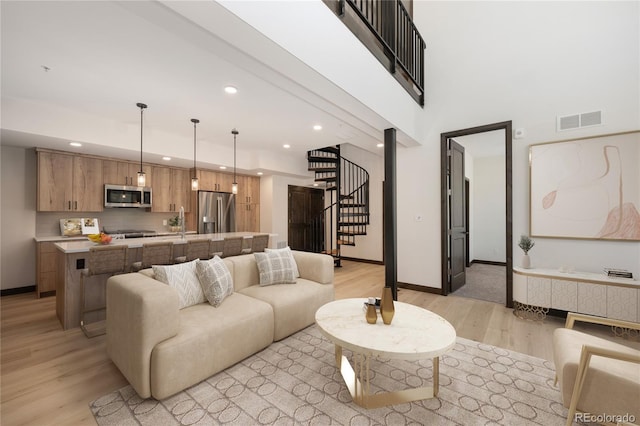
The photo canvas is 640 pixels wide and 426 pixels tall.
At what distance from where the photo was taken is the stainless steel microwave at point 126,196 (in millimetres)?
4605

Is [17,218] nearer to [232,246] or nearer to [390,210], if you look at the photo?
[232,246]

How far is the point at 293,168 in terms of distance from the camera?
6.51 metres

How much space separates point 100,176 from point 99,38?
330 cm

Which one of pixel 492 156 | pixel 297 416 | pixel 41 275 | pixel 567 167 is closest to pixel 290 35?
pixel 297 416

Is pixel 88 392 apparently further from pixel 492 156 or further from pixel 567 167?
pixel 492 156

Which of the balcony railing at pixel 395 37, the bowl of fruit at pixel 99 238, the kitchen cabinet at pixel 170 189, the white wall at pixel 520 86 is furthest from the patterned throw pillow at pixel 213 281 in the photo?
the kitchen cabinet at pixel 170 189

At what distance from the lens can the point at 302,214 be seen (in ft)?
24.8

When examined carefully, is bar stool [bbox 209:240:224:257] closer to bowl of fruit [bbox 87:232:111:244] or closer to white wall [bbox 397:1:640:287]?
bowl of fruit [bbox 87:232:111:244]

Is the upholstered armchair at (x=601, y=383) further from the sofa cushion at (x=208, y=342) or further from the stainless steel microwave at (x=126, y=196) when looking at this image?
the stainless steel microwave at (x=126, y=196)

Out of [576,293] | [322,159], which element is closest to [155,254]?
[322,159]

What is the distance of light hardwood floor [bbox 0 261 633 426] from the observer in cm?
172

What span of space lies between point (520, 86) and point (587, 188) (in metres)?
1.52

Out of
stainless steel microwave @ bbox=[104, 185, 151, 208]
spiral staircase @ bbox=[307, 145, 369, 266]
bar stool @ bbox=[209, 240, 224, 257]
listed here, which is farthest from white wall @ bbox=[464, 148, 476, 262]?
stainless steel microwave @ bbox=[104, 185, 151, 208]

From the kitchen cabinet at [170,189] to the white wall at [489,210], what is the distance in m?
6.92
